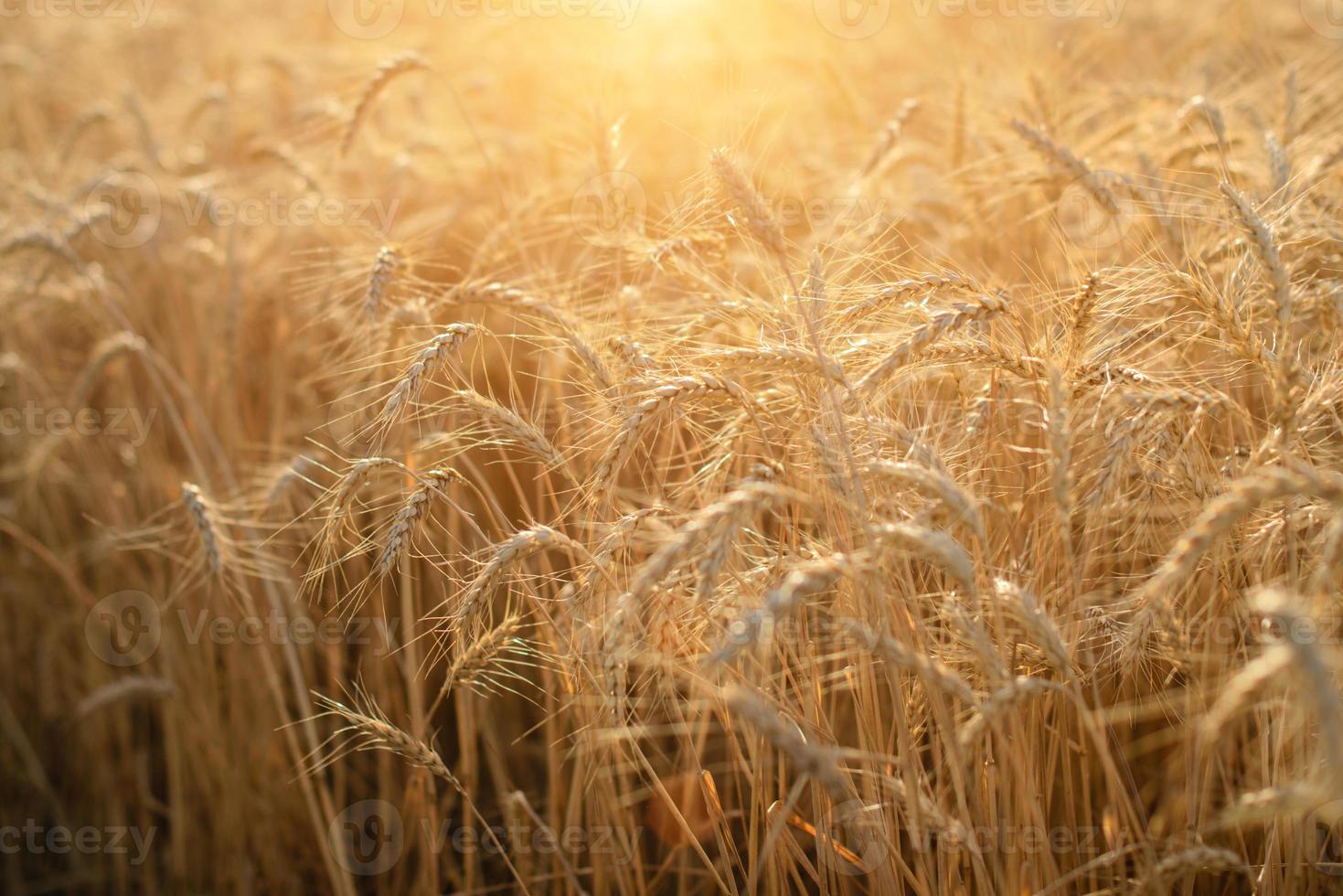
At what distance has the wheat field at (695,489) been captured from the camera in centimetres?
138

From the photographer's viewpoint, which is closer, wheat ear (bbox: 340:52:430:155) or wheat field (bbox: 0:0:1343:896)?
wheat field (bbox: 0:0:1343:896)

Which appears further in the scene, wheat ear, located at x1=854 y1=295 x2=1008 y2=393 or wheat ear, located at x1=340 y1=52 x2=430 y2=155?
wheat ear, located at x1=340 y1=52 x2=430 y2=155

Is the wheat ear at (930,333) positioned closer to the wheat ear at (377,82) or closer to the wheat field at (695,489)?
the wheat field at (695,489)

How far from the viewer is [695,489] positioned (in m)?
1.57

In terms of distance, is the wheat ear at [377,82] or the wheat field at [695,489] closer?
the wheat field at [695,489]

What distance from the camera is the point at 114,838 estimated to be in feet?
8.89

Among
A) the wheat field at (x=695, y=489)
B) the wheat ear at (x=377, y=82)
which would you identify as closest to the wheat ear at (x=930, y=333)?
the wheat field at (x=695, y=489)

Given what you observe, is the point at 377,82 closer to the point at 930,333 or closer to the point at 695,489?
the point at 695,489

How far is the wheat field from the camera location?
138 centimetres

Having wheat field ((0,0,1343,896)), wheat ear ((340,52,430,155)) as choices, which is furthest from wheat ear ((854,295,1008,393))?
wheat ear ((340,52,430,155))

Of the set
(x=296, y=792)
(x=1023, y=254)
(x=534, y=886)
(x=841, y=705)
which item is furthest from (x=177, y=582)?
(x=1023, y=254)

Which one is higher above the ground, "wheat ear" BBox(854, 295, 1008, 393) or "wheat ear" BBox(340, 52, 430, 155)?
"wheat ear" BBox(340, 52, 430, 155)

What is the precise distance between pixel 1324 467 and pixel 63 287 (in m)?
3.93

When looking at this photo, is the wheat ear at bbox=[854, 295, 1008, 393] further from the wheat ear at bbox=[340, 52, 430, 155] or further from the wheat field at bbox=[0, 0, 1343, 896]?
the wheat ear at bbox=[340, 52, 430, 155]
